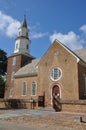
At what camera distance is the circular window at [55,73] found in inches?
1139

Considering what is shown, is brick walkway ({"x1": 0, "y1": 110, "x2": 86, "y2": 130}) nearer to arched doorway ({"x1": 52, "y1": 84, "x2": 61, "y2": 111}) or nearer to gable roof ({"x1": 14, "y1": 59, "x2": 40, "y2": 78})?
arched doorway ({"x1": 52, "y1": 84, "x2": 61, "y2": 111})

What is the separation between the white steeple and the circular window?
614 inches

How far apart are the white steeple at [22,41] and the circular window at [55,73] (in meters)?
15.6

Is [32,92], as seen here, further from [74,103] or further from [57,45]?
[74,103]

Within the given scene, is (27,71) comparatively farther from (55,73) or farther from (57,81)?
(57,81)

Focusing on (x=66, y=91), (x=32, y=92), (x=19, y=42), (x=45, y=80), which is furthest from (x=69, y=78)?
(x=19, y=42)

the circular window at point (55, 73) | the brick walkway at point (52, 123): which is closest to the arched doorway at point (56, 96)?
the circular window at point (55, 73)

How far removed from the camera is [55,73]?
29.5 meters

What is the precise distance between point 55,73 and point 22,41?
1687cm

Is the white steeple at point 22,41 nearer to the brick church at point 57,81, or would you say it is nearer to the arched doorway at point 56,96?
the brick church at point 57,81

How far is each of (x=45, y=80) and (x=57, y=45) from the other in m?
5.93

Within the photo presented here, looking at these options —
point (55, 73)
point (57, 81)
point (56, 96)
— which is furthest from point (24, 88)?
point (56, 96)

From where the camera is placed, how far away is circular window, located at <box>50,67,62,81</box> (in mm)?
28934

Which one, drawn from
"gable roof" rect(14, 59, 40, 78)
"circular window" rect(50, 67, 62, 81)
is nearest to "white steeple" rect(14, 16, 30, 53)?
"gable roof" rect(14, 59, 40, 78)
